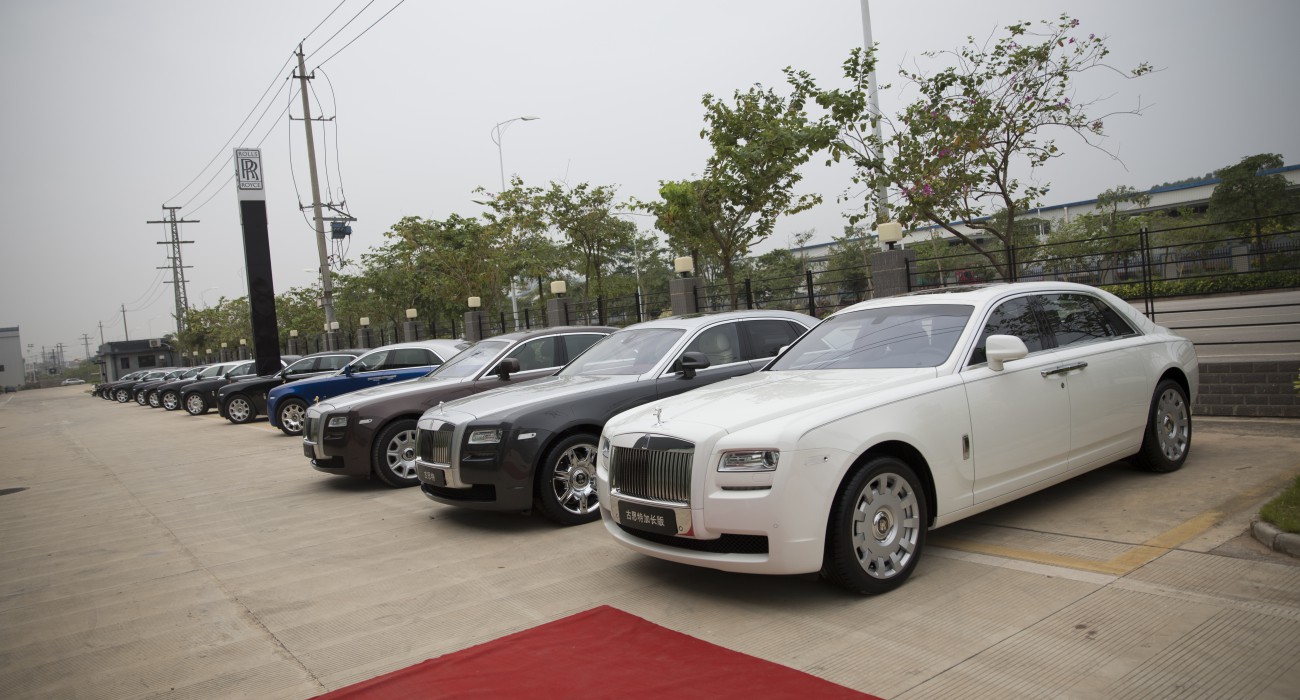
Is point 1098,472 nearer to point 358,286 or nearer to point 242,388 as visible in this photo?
point 242,388

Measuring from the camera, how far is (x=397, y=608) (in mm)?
5164

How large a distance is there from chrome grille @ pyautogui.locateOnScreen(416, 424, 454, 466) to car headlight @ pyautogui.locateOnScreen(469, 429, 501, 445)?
0.28 metres

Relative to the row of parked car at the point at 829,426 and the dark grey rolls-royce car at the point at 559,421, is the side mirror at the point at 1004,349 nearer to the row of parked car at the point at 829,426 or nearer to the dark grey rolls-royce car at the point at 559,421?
the row of parked car at the point at 829,426

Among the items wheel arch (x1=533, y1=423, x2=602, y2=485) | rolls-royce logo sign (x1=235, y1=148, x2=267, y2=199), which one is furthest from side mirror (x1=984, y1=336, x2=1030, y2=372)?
rolls-royce logo sign (x1=235, y1=148, x2=267, y2=199)

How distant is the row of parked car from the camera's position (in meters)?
4.40

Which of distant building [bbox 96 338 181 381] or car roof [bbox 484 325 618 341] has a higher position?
distant building [bbox 96 338 181 381]

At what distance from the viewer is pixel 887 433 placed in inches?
178

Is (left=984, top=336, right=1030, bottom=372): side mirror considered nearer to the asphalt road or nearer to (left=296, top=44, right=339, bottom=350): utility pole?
the asphalt road

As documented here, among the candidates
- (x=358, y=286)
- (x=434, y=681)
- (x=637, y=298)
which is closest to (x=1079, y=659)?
(x=434, y=681)

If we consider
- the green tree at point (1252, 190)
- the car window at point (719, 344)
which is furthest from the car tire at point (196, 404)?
the green tree at point (1252, 190)

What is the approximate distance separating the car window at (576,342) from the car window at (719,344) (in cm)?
249

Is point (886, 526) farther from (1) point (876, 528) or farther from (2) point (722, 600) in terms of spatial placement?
(2) point (722, 600)

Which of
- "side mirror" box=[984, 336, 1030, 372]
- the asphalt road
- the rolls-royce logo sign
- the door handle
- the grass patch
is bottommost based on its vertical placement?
the asphalt road

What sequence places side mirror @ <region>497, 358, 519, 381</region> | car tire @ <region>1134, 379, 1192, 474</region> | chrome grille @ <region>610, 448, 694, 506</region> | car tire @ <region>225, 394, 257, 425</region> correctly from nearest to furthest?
1. chrome grille @ <region>610, 448, 694, 506</region>
2. car tire @ <region>1134, 379, 1192, 474</region>
3. side mirror @ <region>497, 358, 519, 381</region>
4. car tire @ <region>225, 394, 257, 425</region>
